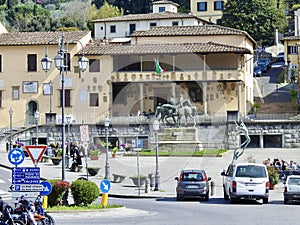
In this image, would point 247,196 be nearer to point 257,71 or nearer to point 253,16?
point 257,71

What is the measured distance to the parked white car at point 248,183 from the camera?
99.9 ft

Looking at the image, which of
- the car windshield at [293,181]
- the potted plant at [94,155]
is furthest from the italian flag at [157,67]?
the car windshield at [293,181]

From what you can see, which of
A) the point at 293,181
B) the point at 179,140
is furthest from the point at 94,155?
the point at 293,181

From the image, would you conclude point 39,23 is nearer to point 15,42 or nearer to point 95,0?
point 95,0

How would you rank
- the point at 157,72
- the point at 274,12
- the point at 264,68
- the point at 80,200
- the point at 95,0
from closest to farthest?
the point at 80,200, the point at 157,72, the point at 264,68, the point at 274,12, the point at 95,0

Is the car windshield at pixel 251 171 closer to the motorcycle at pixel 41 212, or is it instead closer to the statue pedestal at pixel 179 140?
the motorcycle at pixel 41 212

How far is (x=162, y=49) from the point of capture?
68625 millimetres

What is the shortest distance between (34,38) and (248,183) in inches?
1734

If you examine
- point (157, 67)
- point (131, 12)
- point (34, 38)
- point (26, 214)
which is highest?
point (131, 12)

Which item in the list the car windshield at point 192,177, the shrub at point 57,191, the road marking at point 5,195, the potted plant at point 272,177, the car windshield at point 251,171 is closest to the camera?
the shrub at point 57,191

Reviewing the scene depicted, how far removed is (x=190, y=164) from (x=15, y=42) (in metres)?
26.9

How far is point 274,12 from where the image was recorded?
102 metres

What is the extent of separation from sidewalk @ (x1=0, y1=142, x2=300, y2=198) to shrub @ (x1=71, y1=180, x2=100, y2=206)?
8476 mm

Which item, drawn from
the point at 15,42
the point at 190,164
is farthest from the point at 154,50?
the point at 190,164
